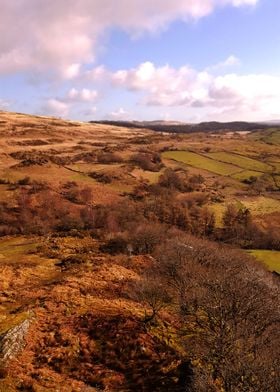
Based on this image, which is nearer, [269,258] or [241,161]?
[269,258]

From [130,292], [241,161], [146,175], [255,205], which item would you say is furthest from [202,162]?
[130,292]

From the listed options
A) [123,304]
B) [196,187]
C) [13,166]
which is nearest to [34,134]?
[13,166]

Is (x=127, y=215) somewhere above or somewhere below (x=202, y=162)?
below

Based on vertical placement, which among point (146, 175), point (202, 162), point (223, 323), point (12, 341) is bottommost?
point (146, 175)

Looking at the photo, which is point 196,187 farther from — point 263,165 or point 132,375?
point 132,375

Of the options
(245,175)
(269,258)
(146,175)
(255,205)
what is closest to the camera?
(269,258)

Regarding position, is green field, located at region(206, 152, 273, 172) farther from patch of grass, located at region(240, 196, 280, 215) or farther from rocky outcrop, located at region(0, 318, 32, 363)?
rocky outcrop, located at region(0, 318, 32, 363)

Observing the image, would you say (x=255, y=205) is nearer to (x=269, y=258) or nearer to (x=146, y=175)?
(x=146, y=175)

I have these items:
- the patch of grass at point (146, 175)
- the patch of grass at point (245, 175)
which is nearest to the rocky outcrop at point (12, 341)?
the patch of grass at point (146, 175)
